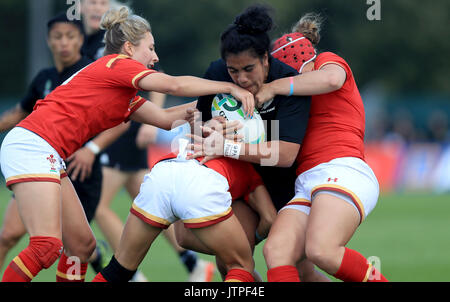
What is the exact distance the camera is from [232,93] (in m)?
4.60

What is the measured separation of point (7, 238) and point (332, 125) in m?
2.81

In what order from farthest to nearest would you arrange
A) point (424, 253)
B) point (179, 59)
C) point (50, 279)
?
point (179, 59) → point (424, 253) → point (50, 279)

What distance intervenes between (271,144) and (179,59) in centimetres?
2669

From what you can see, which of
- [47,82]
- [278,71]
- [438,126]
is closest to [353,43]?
[438,126]

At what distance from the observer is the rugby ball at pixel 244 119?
4711mm

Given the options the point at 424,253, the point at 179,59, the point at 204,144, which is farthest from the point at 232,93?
the point at 179,59

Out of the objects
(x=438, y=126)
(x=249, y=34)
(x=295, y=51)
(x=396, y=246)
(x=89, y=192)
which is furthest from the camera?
(x=438, y=126)

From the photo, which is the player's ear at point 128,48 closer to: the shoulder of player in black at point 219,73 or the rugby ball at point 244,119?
the shoulder of player in black at point 219,73

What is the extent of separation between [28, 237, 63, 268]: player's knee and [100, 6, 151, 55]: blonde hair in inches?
55.3

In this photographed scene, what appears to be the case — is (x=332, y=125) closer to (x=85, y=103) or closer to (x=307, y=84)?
(x=307, y=84)

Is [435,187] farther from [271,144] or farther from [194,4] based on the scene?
[194,4]

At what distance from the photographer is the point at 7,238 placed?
19.3 feet

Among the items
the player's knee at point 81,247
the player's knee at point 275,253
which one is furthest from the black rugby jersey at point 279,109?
the player's knee at point 81,247

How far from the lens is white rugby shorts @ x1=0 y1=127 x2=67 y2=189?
4.54 m
